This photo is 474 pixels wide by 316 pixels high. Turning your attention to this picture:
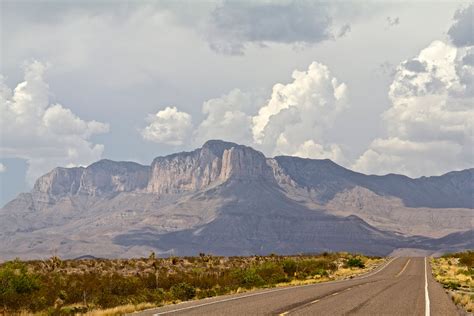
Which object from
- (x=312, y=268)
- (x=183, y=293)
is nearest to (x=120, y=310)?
(x=183, y=293)

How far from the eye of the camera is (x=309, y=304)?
26594 mm

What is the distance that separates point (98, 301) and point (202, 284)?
39.4 feet

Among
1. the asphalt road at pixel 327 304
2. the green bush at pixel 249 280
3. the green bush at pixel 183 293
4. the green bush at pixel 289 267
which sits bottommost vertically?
the asphalt road at pixel 327 304

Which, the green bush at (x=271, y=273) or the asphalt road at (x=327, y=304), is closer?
the asphalt road at (x=327, y=304)

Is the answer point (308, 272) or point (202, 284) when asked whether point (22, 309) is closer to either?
point (202, 284)

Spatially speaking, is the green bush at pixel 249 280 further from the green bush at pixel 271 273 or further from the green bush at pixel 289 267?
the green bush at pixel 289 267

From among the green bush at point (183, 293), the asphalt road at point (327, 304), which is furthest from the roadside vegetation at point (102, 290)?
the asphalt road at point (327, 304)

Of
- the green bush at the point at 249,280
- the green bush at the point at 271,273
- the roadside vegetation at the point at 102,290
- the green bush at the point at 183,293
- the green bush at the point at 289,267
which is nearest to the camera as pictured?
the roadside vegetation at the point at 102,290

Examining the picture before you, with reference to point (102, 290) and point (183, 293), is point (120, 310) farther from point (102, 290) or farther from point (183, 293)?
point (102, 290)

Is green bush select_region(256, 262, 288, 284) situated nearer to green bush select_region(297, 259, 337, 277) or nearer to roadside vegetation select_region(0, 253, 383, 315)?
roadside vegetation select_region(0, 253, 383, 315)

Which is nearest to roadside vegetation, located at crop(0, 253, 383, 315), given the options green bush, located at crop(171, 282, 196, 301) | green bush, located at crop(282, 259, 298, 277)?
green bush, located at crop(171, 282, 196, 301)

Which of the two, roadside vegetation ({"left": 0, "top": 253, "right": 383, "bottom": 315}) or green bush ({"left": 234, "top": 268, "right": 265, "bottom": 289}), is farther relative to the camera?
green bush ({"left": 234, "top": 268, "right": 265, "bottom": 289})

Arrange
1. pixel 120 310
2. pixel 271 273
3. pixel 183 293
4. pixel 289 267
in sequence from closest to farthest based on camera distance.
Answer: pixel 120 310
pixel 183 293
pixel 271 273
pixel 289 267

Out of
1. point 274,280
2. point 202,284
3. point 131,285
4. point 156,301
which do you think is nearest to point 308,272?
point 274,280
